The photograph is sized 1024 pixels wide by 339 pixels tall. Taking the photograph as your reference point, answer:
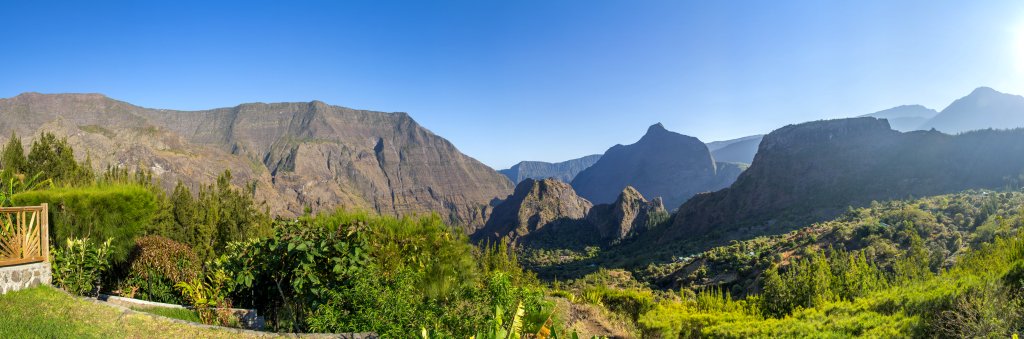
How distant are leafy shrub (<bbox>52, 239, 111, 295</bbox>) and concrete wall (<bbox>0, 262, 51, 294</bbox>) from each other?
1.91 feet

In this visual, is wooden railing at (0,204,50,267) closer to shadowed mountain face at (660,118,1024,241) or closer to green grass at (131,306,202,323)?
green grass at (131,306,202,323)

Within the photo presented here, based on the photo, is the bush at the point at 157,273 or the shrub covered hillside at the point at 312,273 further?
the bush at the point at 157,273

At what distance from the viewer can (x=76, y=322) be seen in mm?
6207

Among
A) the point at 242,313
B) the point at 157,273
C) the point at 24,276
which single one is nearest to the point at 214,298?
the point at 242,313

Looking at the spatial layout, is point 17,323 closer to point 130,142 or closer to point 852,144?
point 852,144

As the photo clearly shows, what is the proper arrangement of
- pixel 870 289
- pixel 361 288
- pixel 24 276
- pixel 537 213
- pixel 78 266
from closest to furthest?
pixel 361 288
pixel 24 276
pixel 78 266
pixel 870 289
pixel 537 213

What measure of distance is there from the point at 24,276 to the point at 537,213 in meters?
113

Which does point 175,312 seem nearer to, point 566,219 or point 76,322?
point 76,322

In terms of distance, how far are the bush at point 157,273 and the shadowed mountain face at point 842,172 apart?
5695 cm

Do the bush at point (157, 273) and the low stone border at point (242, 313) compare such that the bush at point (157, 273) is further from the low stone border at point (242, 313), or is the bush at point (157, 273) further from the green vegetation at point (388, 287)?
the low stone border at point (242, 313)

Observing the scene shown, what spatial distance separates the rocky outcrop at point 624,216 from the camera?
100069 millimetres

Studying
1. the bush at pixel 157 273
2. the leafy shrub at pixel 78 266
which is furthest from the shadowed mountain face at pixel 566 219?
the leafy shrub at pixel 78 266

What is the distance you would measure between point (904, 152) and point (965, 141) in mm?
6747

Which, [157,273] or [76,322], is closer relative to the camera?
[76,322]
